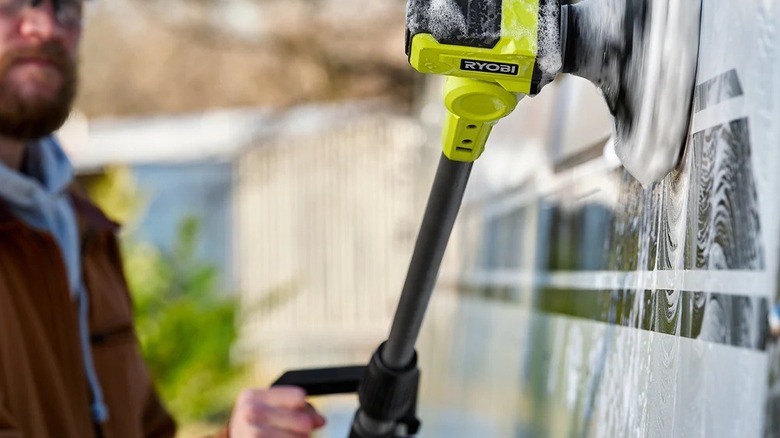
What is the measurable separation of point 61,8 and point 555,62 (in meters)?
1.22

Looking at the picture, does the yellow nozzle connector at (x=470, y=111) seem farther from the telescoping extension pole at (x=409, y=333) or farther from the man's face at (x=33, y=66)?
the man's face at (x=33, y=66)

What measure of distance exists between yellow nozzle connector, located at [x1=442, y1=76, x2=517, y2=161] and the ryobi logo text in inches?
0.9

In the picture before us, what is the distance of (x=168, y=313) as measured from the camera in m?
4.43

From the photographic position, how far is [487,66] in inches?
21.6

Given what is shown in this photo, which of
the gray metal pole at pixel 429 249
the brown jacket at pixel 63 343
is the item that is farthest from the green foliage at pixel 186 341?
the gray metal pole at pixel 429 249

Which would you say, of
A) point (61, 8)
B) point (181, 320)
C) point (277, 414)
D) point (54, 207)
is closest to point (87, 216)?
point (54, 207)

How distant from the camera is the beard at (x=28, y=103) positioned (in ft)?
5.05

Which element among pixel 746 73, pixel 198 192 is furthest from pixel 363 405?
pixel 198 192

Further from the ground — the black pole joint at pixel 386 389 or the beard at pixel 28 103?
the beard at pixel 28 103

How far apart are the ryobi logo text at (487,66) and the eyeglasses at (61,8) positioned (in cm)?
115

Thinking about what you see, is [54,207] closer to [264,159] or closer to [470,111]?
[470,111]

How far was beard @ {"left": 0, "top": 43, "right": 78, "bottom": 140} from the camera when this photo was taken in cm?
154

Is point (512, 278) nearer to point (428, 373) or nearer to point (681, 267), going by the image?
point (681, 267)

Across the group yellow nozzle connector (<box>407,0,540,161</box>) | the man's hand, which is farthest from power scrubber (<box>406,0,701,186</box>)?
the man's hand
